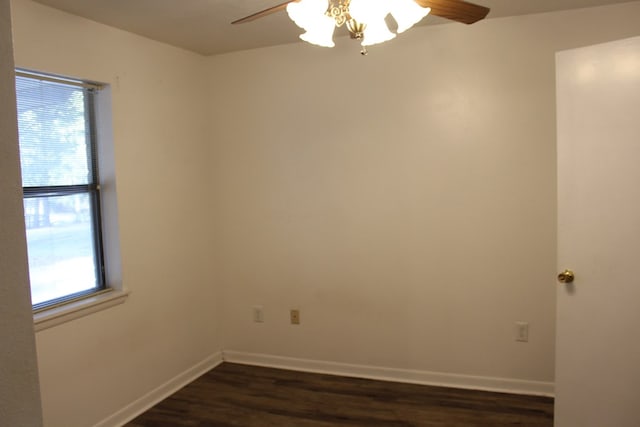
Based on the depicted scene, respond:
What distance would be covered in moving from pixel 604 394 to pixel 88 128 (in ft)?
10.0

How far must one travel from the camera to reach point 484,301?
311 cm

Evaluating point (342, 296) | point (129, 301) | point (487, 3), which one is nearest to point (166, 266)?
point (129, 301)

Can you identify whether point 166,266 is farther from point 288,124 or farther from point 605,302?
point 605,302

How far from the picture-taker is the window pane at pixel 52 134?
243 centimetres

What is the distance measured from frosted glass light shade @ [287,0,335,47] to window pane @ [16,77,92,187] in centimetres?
156

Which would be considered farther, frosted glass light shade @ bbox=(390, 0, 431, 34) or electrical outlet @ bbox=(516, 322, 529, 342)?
electrical outlet @ bbox=(516, 322, 529, 342)

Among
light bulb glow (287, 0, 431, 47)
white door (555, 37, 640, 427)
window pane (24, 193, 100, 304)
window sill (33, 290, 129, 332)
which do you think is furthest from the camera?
window pane (24, 193, 100, 304)

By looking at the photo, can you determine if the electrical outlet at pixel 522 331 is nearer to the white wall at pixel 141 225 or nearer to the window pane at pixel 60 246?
the white wall at pixel 141 225

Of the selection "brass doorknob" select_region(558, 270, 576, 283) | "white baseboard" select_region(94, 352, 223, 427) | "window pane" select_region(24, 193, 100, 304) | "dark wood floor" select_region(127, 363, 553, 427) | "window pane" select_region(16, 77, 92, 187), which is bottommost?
"dark wood floor" select_region(127, 363, 553, 427)

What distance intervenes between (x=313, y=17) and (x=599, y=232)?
5.17ft

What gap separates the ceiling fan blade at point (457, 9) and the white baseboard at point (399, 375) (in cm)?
230

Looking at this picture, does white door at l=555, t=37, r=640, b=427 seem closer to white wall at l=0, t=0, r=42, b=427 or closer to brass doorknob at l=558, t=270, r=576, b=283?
brass doorknob at l=558, t=270, r=576, b=283

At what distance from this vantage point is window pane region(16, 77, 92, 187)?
95.7 inches

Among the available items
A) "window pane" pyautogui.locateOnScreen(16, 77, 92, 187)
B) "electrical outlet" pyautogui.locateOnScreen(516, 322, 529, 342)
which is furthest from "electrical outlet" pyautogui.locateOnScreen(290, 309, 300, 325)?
"window pane" pyautogui.locateOnScreen(16, 77, 92, 187)
